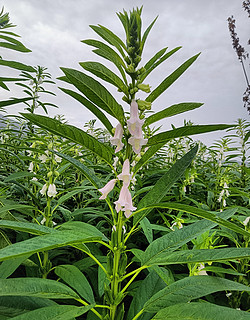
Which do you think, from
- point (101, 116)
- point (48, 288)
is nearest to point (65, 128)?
point (101, 116)

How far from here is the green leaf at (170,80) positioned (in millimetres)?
950

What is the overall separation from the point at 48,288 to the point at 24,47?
151 centimetres

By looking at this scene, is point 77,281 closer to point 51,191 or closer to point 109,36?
point 51,191

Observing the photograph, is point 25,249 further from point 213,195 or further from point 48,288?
point 213,195

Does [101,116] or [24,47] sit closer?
[101,116]

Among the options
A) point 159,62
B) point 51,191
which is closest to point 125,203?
point 159,62

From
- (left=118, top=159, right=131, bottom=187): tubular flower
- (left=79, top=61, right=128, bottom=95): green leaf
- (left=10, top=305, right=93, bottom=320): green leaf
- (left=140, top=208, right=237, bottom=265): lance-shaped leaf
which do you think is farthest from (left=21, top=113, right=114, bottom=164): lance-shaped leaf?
(left=10, top=305, right=93, bottom=320): green leaf

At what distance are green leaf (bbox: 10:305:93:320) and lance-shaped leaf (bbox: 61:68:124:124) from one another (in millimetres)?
711

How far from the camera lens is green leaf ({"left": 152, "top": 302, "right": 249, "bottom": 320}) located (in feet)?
2.40

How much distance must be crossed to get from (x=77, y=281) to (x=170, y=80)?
1020 mm

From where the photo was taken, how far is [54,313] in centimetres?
78

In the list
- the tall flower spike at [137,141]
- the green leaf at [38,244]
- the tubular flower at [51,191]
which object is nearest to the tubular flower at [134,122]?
the tall flower spike at [137,141]

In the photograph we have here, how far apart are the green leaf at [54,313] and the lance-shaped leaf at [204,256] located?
31 cm

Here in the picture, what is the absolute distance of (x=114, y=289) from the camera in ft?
3.15
